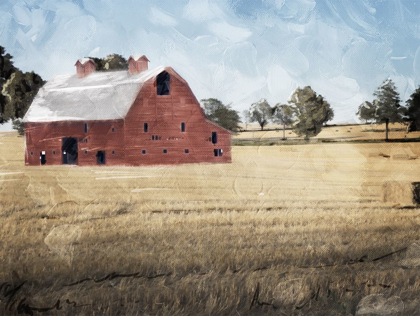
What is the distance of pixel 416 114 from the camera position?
13.2 feet

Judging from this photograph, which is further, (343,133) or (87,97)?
(343,133)

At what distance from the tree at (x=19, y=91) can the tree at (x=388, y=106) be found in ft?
8.11

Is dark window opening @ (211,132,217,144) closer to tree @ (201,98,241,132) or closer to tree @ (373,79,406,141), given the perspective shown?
tree @ (201,98,241,132)

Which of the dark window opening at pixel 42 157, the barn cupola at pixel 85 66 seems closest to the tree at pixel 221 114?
the barn cupola at pixel 85 66

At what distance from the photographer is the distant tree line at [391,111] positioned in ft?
13.2

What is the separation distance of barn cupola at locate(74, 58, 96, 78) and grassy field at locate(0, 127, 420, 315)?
667 millimetres

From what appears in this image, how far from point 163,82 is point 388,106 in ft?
5.70

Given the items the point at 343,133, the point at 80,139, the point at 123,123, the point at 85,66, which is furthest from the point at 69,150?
the point at 343,133

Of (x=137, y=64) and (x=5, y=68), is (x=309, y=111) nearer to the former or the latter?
(x=137, y=64)

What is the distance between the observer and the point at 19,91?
396 cm

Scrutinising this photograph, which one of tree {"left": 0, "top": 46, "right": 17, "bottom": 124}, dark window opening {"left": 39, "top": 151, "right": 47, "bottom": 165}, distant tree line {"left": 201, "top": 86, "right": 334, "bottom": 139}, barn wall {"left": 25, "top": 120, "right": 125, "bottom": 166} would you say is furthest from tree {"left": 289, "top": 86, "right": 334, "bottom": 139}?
tree {"left": 0, "top": 46, "right": 17, "bottom": 124}

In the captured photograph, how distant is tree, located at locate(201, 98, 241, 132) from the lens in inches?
141

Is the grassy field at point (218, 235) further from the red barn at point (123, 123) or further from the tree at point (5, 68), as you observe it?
the tree at point (5, 68)

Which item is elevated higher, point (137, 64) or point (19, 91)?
point (137, 64)
